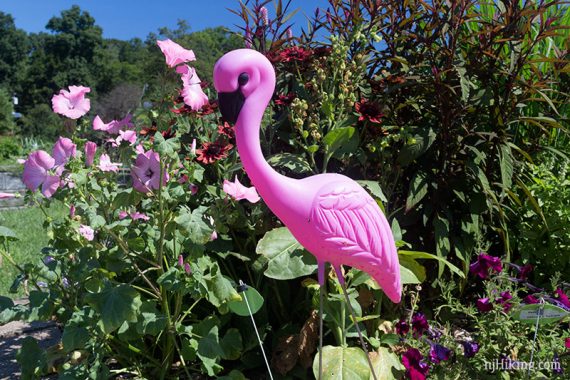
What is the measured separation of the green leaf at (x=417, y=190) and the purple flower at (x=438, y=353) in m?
0.63

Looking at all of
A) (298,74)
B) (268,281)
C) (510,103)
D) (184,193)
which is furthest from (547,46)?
(184,193)

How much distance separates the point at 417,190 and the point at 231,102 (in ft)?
4.01

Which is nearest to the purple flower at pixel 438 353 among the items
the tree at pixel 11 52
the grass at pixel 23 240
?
the grass at pixel 23 240

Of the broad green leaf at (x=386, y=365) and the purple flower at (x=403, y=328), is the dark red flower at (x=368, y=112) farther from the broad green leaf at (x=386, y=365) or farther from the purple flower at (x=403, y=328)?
the broad green leaf at (x=386, y=365)

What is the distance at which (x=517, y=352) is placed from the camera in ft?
5.98

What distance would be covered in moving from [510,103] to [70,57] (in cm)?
5386

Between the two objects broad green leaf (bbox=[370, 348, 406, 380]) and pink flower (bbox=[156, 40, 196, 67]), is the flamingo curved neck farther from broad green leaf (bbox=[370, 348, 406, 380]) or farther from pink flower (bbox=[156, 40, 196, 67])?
broad green leaf (bbox=[370, 348, 406, 380])

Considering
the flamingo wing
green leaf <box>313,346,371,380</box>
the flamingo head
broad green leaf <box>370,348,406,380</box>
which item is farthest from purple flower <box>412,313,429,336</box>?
the flamingo head

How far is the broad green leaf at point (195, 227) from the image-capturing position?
163 centimetres

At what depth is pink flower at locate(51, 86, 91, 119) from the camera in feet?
5.86

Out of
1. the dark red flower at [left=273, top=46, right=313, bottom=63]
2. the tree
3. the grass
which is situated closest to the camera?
the dark red flower at [left=273, top=46, right=313, bottom=63]

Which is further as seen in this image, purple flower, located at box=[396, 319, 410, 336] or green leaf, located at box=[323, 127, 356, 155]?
purple flower, located at box=[396, 319, 410, 336]

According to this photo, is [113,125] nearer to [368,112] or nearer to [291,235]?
[291,235]

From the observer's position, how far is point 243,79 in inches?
51.4
